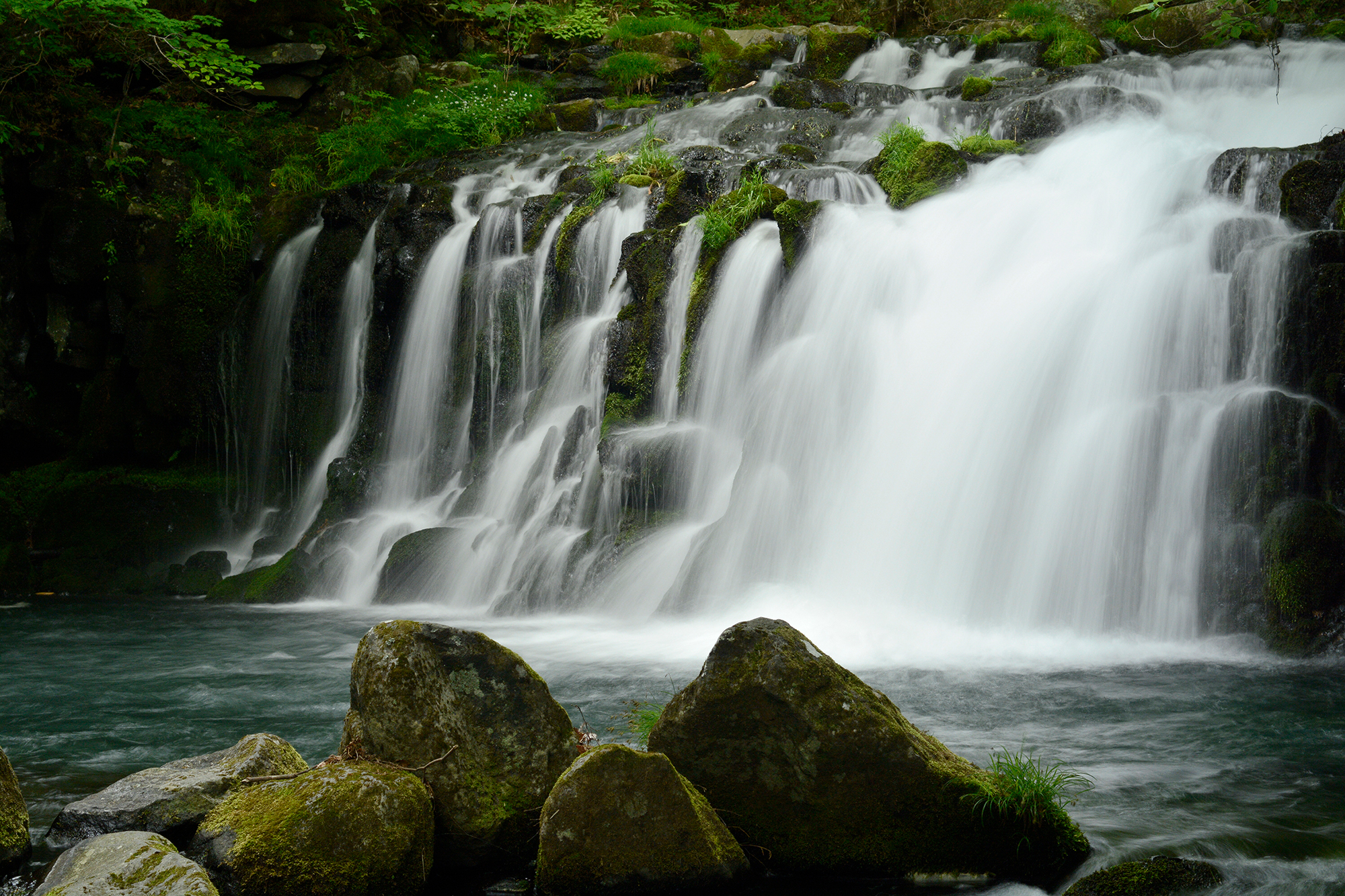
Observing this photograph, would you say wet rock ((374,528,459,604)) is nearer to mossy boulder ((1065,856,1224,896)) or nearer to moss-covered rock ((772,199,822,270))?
moss-covered rock ((772,199,822,270))

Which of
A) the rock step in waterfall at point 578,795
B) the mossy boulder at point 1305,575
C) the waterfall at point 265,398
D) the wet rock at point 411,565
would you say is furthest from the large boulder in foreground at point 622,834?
the waterfall at point 265,398

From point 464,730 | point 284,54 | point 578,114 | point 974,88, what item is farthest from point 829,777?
point 284,54

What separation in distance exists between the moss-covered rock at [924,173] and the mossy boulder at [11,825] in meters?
9.33

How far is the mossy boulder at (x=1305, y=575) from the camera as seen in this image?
20.9 feet

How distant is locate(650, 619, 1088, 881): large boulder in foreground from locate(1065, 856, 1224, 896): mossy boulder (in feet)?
0.80

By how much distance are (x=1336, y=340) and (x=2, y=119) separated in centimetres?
1473

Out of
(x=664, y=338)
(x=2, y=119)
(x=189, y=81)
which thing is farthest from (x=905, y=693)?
(x=189, y=81)

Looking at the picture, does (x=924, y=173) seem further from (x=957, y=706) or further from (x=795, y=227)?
(x=957, y=706)

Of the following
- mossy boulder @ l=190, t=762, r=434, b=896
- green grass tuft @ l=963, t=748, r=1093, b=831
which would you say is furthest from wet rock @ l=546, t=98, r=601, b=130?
green grass tuft @ l=963, t=748, r=1093, b=831

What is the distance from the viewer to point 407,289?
13023 millimetres

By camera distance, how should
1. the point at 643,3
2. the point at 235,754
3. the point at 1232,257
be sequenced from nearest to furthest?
1. the point at 235,754
2. the point at 1232,257
3. the point at 643,3

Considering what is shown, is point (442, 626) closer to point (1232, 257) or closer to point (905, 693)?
point (905, 693)

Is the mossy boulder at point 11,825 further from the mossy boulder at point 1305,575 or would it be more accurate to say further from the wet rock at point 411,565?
A: the mossy boulder at point 1305,575

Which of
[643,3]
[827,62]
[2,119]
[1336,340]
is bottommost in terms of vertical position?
[1336,340]
